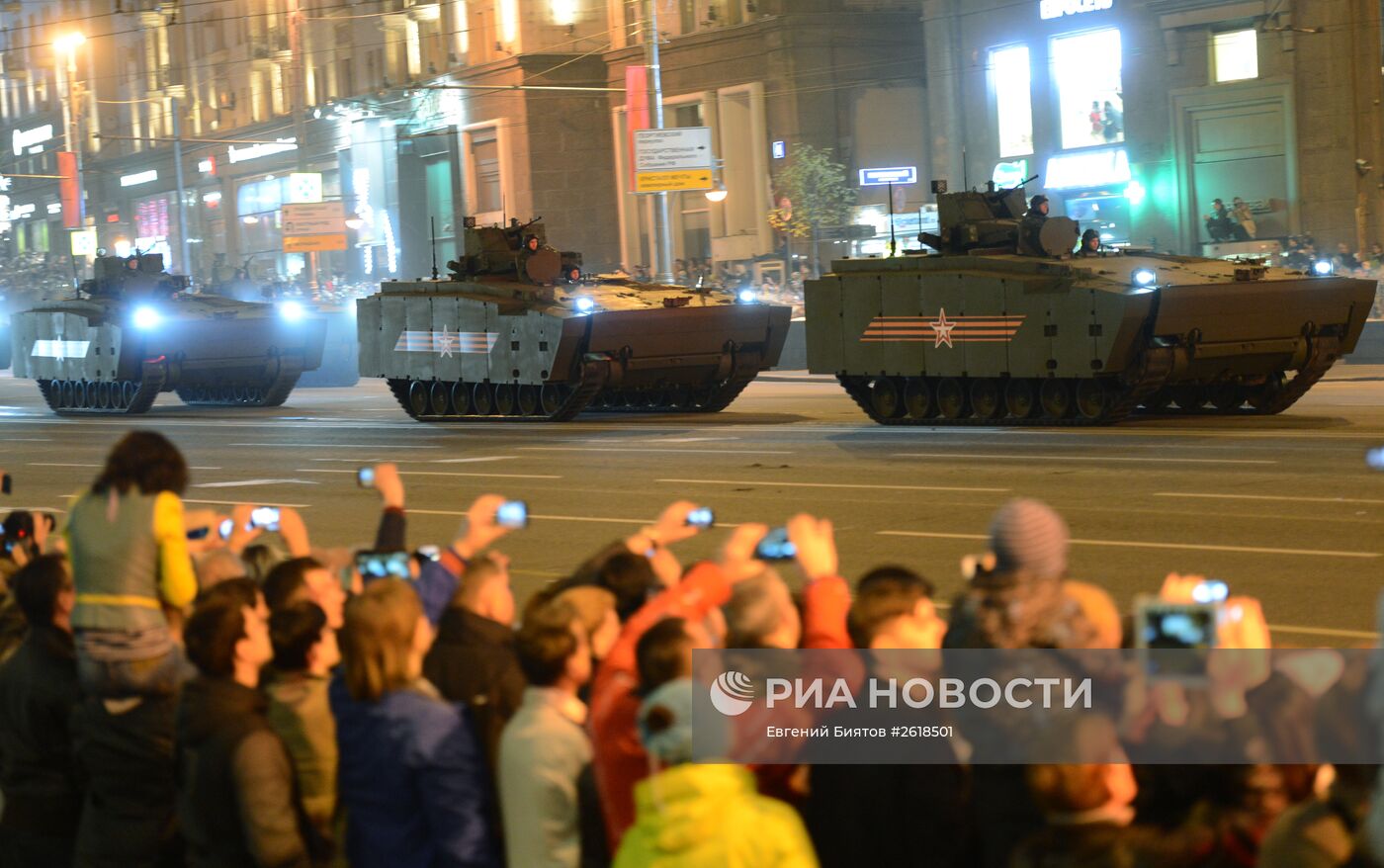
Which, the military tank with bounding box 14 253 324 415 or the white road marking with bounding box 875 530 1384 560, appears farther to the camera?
the military tank with bounding box 14 253 324 415

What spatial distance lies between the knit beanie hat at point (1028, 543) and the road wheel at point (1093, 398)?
17437 millimetres

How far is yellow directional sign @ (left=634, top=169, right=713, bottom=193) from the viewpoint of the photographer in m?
39.1

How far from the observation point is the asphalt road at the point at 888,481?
12.3m

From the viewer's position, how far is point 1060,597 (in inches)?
209

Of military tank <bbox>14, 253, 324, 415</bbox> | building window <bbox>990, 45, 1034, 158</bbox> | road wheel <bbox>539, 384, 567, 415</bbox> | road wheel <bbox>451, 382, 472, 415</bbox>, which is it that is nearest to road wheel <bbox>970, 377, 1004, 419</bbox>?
road wheel <bbox>539, 384, 567, 415</bbox>

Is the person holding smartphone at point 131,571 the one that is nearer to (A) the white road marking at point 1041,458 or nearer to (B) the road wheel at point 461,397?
(A) the white road marking at point 1041,458

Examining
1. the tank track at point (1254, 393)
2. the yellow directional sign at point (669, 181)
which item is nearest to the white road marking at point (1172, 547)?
the tank track at point (1254, 393)

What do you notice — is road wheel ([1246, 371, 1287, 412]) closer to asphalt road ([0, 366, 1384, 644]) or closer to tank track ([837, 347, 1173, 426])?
asphalt road ([0, 366, 1384, 644])

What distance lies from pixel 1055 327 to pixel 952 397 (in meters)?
2.27

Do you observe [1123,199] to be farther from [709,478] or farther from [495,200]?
[709,478]

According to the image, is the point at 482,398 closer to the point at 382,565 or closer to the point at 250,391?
the point at 250,391

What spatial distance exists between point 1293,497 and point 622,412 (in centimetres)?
1613

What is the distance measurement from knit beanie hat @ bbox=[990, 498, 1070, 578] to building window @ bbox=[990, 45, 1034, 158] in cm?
4349

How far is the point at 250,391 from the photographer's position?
35.8m
